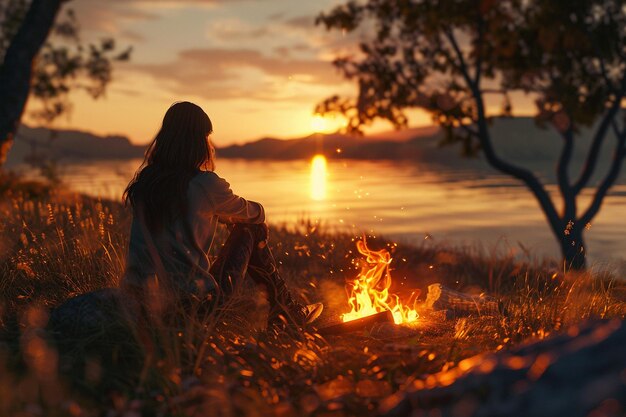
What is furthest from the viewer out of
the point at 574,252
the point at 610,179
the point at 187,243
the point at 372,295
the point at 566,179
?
the point at 566,179

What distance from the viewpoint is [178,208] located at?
504 cm

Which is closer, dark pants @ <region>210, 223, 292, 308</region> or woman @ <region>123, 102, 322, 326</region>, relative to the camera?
woman @ <region>123, 102, 322, 326</region>

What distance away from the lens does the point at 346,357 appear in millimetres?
4441

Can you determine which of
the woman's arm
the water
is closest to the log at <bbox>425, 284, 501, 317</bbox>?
the woman's arm

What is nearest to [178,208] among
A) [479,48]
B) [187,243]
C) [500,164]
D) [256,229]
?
[187,243]

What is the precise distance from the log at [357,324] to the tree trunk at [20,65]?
8882mm

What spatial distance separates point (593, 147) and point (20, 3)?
586 inches

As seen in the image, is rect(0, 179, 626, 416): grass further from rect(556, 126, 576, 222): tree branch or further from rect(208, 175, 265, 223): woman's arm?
rect(556, 126, 576, 222): tree branch

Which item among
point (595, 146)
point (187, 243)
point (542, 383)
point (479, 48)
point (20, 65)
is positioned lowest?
point (542, 383)

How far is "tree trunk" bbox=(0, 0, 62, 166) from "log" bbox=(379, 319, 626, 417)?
10969 millimetres

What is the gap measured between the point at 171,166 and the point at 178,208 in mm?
319

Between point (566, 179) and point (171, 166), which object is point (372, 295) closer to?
point (171, 166)

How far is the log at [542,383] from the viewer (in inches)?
104

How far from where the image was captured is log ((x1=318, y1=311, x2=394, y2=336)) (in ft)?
18.7
